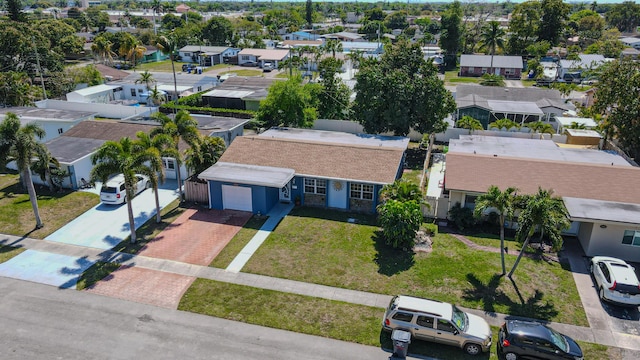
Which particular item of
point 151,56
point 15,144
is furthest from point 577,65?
point 151,56

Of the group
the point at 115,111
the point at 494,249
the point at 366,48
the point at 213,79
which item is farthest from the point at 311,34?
the point at 494,249

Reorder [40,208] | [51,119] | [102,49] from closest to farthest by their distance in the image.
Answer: [40,208]
[51,119]
[102,49]

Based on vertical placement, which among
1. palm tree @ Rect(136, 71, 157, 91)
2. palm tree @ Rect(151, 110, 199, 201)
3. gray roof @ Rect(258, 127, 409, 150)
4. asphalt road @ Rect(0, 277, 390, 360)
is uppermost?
palm tree @ Rect(151, 110, 199, 201)

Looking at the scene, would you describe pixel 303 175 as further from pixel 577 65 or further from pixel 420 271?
pixel 577 65

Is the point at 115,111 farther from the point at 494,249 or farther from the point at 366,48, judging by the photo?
the point at 366,48

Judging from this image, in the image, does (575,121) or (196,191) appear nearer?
(196,191)

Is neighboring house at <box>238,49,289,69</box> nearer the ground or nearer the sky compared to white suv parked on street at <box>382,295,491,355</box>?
nearer the sky

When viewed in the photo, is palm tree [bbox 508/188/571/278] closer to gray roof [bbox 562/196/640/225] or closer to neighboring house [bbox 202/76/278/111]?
gray roof [bbox 562/196/640/225]

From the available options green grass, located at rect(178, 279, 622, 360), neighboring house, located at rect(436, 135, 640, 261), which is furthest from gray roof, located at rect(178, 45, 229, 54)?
green grass, located at rect(178, 279, 622, 360)
